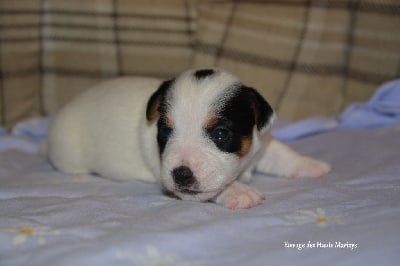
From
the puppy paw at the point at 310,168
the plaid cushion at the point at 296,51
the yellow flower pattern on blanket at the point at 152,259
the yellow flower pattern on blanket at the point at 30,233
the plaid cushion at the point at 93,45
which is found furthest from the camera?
the plaid cushion at the point at 93,45

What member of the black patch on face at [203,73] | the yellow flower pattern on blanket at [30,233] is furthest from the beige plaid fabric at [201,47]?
the yellow flower pattern on blanket at [30,233]

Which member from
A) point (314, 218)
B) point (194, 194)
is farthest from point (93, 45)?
point (314, 218)

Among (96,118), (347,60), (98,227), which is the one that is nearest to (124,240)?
(98,227)

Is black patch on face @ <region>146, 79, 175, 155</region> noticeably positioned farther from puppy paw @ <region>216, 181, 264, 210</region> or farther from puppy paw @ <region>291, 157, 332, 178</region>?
puppy paw @ <region>291, 157, 332, 178</region>

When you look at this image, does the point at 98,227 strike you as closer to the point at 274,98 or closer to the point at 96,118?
the point at 96,118

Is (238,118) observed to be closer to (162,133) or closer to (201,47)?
(162,133)

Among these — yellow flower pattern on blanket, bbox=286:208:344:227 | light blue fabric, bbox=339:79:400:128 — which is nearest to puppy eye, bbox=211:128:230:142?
yellow flower pattern on blanket, bbox=286:208:344:227

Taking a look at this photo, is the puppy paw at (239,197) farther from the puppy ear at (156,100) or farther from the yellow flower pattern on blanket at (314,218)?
the puppy ear at (156,100)
